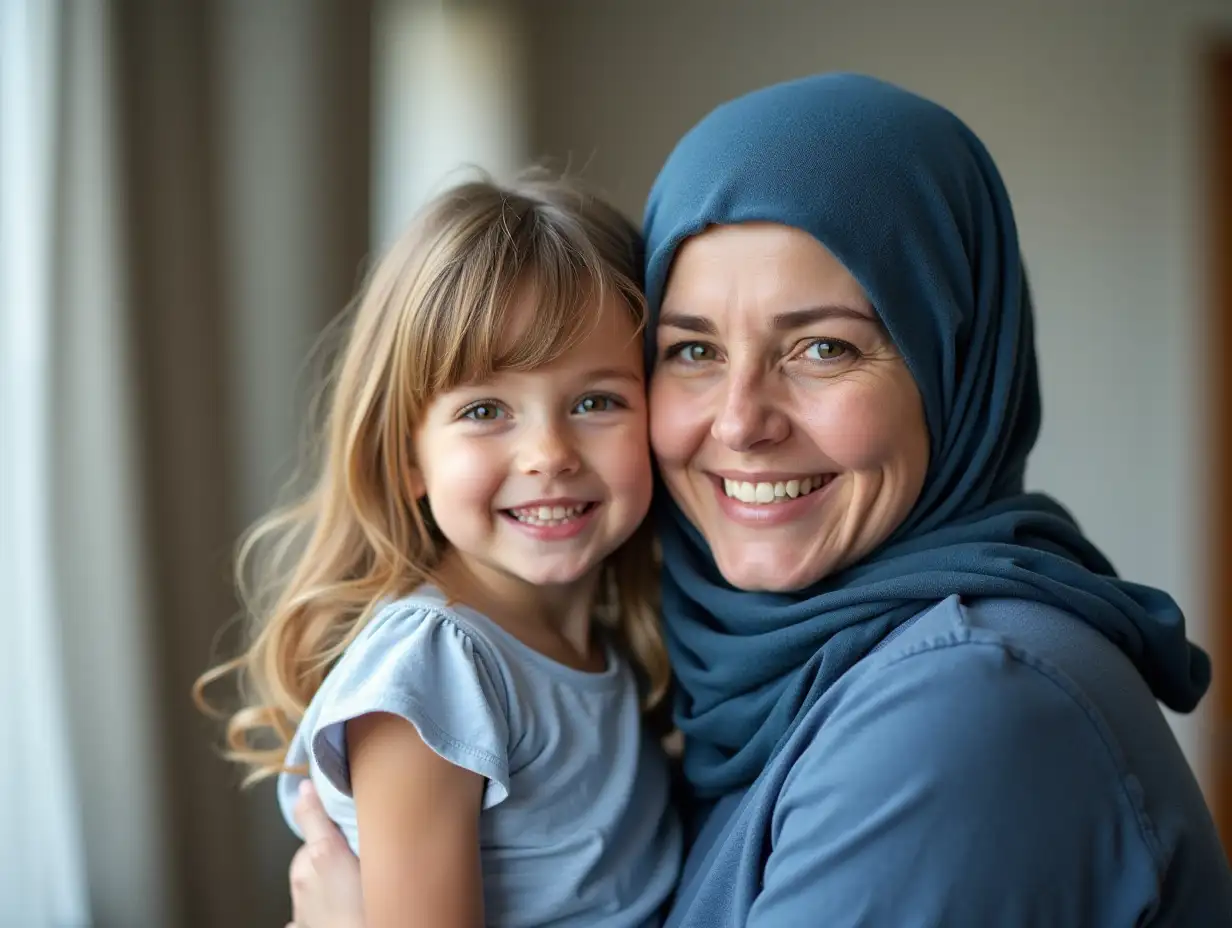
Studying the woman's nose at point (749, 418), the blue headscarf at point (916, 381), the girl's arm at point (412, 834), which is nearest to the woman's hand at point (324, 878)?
the girl's arm at point (412, 834)

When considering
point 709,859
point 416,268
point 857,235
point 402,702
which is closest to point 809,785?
point 709,859

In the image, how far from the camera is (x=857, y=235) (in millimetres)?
1256

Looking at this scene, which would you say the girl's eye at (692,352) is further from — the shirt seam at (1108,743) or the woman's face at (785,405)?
the shirt seam at (1108,743)

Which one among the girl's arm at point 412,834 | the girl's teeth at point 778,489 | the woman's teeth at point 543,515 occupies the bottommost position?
the girl's arm at point 412,834

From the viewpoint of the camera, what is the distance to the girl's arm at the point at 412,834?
1204 millimetres

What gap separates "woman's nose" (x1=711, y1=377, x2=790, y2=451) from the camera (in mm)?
1278

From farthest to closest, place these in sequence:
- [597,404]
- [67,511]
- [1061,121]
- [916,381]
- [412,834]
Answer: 1. [1061,121]
2. [67,511]
3. [597,404]
4. [916,381]
5. [412,834]

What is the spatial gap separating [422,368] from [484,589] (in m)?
0.29

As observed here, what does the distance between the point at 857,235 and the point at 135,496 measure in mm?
1124

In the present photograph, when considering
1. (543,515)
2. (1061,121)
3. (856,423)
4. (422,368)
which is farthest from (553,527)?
(1061,121)

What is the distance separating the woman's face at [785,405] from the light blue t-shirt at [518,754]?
0.85 feet

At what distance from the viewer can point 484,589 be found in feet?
4.81

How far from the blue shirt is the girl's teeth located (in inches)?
10.3

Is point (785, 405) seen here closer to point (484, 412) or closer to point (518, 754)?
point (484, 412)
